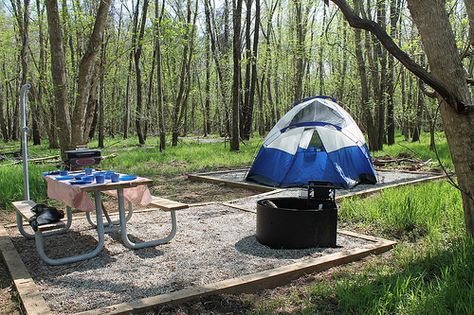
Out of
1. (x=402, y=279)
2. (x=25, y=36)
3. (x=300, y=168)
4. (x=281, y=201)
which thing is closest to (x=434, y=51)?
(x=402, y=279)

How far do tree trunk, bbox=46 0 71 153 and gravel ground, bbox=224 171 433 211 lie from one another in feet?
11.4

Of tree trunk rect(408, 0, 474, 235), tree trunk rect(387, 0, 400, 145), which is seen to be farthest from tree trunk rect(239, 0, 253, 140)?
tree trunk rect(408, 0, 474, 235)

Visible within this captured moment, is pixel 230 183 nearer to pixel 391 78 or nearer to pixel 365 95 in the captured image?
pixel 365 95

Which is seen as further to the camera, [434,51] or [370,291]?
[434,51]

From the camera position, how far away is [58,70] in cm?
867

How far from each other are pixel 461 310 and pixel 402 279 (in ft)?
2.08

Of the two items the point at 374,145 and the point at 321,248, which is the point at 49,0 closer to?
the point at 321,248

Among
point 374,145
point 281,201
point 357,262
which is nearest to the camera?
point 357,262

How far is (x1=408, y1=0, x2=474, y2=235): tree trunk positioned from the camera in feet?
12.3

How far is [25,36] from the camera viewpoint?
604 inches

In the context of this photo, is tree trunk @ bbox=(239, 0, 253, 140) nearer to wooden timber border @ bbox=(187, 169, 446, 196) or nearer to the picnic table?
wooden timber border @ bbox=(187, 169, 446, 196)

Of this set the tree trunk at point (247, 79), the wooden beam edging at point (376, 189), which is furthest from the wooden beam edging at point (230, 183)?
the tree trunk at point (247, 79)

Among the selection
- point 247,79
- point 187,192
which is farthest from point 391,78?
point 187,192

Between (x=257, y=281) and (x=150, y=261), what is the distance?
1.22 m
